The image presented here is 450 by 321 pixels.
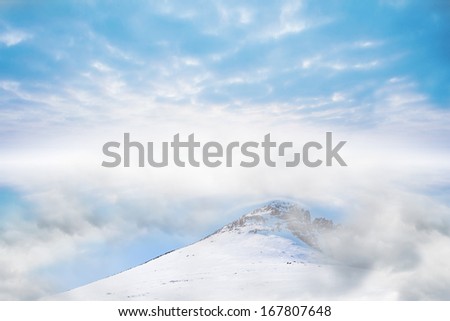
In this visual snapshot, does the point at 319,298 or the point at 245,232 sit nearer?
the point at 319,298

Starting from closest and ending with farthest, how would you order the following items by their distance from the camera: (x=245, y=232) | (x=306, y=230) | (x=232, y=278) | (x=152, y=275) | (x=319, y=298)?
1. (x=319, y=298)
2. (x=232, y=278)
3. (x=152, y=275)
4. (x=306, y=230)
5. (x=245, y=232)

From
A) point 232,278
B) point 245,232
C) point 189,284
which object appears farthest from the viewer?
point 245,232

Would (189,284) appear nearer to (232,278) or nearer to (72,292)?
(232,278)

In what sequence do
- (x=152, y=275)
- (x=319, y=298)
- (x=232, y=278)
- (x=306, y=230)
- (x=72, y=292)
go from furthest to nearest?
1. (x=306, y=230)
2. (x=152, y=275)
3. (x=232, y=278)
4. (x=72, y=292)
5. (x=319, y=298)

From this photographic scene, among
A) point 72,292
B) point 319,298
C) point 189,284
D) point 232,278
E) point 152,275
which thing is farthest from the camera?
point 152,275
